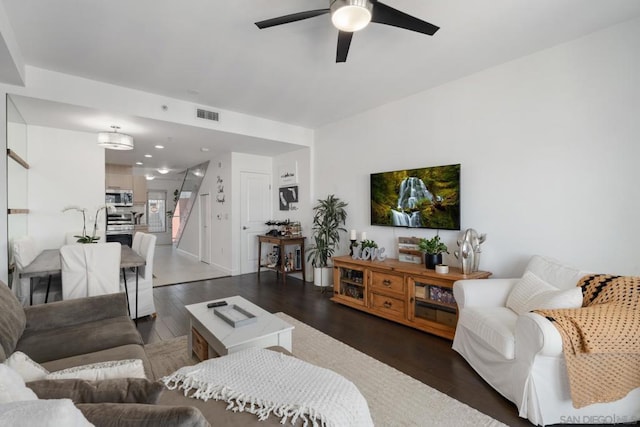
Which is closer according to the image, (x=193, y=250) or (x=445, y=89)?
(x=445, y=89)

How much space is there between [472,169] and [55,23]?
4052 mm

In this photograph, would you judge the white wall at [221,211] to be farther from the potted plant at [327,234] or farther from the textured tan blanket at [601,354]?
the textured tan blanket at [601,354]

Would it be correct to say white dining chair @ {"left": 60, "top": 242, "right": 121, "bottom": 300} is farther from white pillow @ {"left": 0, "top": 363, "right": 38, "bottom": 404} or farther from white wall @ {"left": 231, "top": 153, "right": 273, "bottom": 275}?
white wall @ {"left": 231, "top": 153, "right": 273, "bottom": 275}

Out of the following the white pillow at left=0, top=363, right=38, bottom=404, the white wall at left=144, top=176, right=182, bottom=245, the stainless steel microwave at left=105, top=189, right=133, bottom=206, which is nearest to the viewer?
the white pillow at left=0, top=363, right=38, bottom=404

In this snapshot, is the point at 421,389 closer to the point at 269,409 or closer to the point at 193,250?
the point at 269,409

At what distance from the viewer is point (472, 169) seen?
126 inches

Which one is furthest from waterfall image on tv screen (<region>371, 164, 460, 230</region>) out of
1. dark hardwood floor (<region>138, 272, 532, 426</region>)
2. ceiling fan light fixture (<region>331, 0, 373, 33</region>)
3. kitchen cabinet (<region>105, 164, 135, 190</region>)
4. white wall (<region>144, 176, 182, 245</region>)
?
white wall (<region>144, 176, 182, 245</region>)

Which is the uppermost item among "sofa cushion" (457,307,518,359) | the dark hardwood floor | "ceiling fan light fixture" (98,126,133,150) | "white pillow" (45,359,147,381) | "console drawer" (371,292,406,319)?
"ceiling fan light fixture" (98,126,133,150)

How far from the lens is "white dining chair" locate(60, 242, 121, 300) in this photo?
8.72ft

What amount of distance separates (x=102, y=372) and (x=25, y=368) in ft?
0.81

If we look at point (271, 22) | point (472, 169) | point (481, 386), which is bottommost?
point (481, 386)

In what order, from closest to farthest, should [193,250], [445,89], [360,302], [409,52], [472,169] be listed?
[409,52] → [472,169] → [445,89] → [360,302] → [193,250]

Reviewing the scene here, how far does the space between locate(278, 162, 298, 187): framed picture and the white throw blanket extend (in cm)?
448

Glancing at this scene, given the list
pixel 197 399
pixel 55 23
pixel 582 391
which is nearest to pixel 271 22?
pixel 55 23
